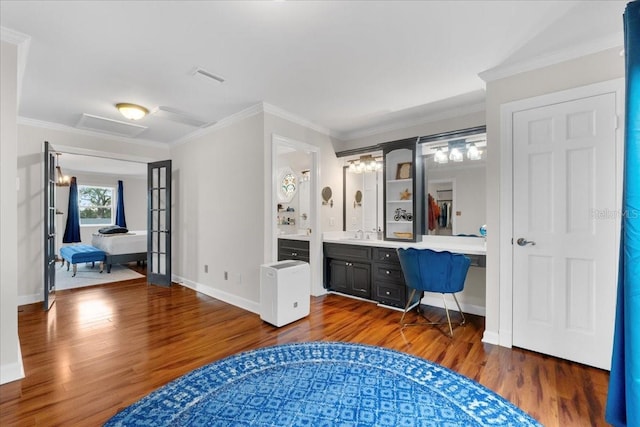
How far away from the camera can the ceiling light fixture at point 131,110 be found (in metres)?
3.25

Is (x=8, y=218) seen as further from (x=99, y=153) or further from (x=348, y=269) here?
(x=348, y=269)

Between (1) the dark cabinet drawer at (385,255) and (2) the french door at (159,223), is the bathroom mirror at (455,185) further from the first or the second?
(2) the french door at (159,223)

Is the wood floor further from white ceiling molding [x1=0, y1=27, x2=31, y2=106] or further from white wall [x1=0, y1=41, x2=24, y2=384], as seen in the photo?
white ceiling molding [x1=0, y1=27, x2=31, y2=106]

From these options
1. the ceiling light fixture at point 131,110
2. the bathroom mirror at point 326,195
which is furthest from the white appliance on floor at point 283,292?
the ceiling light fixture at point 131,110

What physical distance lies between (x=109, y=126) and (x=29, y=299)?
257 centimetres

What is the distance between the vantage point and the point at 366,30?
2.00 metres

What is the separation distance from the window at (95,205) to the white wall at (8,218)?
7548 mm

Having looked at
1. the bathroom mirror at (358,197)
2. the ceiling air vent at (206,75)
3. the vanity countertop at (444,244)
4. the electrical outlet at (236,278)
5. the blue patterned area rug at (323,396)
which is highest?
the ceiling air vent at (206,75)

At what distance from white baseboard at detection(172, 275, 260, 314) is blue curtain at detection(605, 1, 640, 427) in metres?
3.02

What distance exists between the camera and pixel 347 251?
390 cm

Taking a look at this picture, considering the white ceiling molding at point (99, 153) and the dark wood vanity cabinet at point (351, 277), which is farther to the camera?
the white ceiling molding at point (99, 153)

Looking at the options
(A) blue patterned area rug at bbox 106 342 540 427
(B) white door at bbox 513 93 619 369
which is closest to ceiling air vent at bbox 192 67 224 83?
(A) blue patterned area rug at bbox 106 342 540 427

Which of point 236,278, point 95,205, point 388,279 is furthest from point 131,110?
point 95,205

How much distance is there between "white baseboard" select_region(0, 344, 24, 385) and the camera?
198cm
